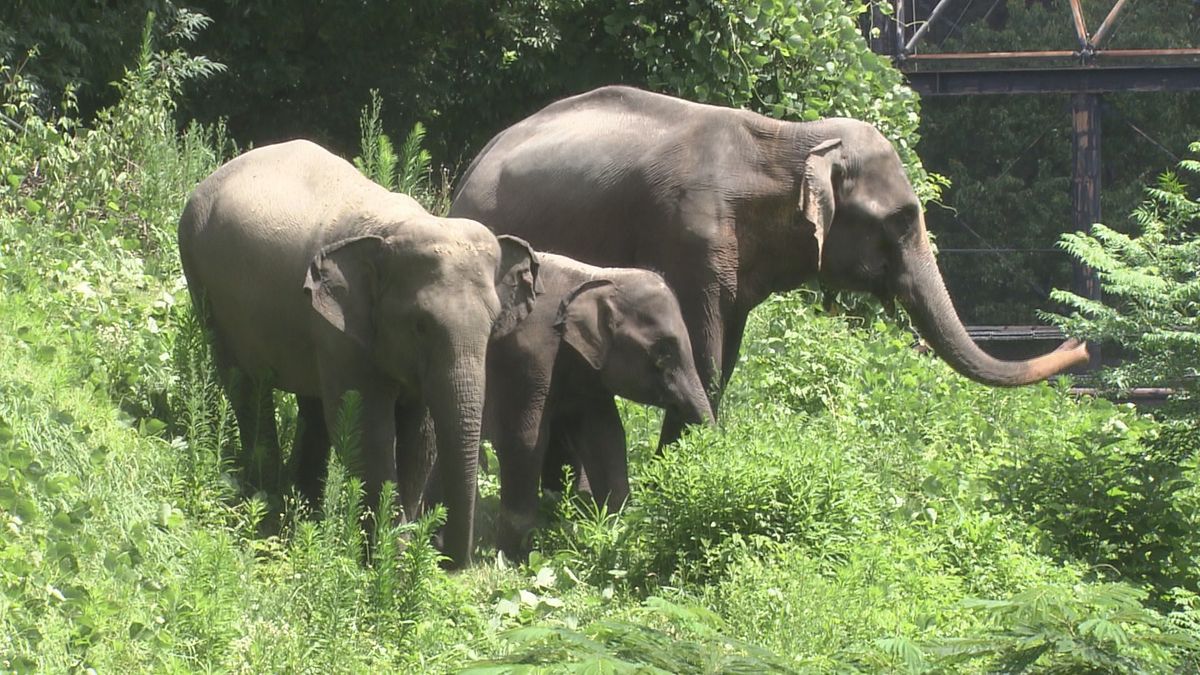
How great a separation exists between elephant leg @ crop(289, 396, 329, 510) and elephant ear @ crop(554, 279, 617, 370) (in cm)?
126

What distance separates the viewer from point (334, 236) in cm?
804

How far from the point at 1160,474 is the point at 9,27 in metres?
8.49

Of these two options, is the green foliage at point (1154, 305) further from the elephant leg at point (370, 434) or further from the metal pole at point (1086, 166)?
the metal pole at point (1086, 166)

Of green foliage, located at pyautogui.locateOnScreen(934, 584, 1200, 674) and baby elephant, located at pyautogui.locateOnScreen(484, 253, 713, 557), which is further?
baby elephant, located at pyautogui.locateOnScreen(484, 253, 713, 557)

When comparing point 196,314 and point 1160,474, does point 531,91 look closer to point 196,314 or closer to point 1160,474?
point 196,314

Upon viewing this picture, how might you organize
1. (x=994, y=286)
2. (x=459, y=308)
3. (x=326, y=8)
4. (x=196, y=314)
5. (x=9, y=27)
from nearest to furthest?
1. (x=459, y=308)
2. (x=196, y=314)
3. (x=9, y=27)
4. (x=326, y=8)
5. (x=994, y=286)

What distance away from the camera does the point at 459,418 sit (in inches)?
291

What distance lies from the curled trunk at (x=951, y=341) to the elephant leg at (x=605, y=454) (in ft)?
5.84

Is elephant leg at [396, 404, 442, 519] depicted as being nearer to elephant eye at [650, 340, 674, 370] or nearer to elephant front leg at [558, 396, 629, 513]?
elephant front leg at [558, 396, 629, 513]

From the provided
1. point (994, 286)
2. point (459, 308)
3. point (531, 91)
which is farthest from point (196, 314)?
point (994, 286)

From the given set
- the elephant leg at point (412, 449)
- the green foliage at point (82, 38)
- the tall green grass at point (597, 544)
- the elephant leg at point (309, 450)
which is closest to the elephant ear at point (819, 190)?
the tall green grass at point (597, 544)

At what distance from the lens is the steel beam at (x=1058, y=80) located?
66.6 ft

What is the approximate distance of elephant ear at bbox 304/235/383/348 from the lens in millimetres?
7730

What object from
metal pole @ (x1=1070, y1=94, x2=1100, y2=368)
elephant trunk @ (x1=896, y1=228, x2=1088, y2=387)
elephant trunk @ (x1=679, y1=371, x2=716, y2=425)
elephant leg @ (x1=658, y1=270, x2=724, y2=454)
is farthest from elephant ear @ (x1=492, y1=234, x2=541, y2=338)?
metal pole @ (x1=1070, y1=94, x2=1100, y2=368)
